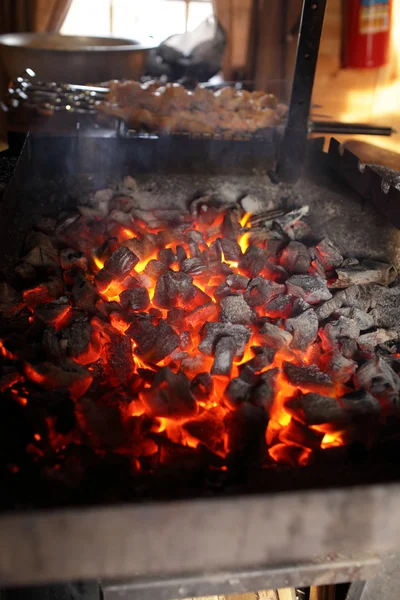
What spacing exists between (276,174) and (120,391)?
3.69 feet

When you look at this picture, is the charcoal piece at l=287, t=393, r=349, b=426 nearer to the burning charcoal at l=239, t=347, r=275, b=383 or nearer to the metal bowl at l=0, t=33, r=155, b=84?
the burning charcoal at l=239, t=347, r=275, b=383

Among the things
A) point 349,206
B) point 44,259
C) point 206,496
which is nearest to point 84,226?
point 44,259

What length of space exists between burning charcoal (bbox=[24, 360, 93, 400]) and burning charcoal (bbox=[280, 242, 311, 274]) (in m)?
0.76

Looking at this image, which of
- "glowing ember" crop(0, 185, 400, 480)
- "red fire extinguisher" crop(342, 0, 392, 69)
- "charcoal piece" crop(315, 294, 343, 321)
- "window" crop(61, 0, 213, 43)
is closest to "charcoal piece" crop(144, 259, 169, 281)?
"glowing ember" crop(0, 185, 400, 480)

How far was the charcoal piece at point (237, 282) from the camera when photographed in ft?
5.09

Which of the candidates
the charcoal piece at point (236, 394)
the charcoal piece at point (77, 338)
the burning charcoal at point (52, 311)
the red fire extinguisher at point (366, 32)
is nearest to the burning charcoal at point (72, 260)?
the burning charcoal at point (52, 311)

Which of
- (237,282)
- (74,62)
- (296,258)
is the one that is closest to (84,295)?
(237,282)

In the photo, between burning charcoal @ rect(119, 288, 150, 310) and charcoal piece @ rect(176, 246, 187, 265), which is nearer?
burning charcoal @ rect(119, 288, 150, 310)

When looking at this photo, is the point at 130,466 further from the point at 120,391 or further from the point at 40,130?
the point at 40,130

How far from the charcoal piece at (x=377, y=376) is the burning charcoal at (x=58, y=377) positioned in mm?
609

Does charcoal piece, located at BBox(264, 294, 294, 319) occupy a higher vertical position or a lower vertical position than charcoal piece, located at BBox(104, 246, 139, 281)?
lower

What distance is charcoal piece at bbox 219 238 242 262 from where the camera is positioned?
5.51ft

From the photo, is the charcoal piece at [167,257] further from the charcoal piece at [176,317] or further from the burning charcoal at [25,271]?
the burning charcoal at [25,271]

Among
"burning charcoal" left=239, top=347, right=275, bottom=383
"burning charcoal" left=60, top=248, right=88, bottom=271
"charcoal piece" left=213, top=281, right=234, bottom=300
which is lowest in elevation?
"burning charcoal" left=239, top=347, right=275, bottom=383
